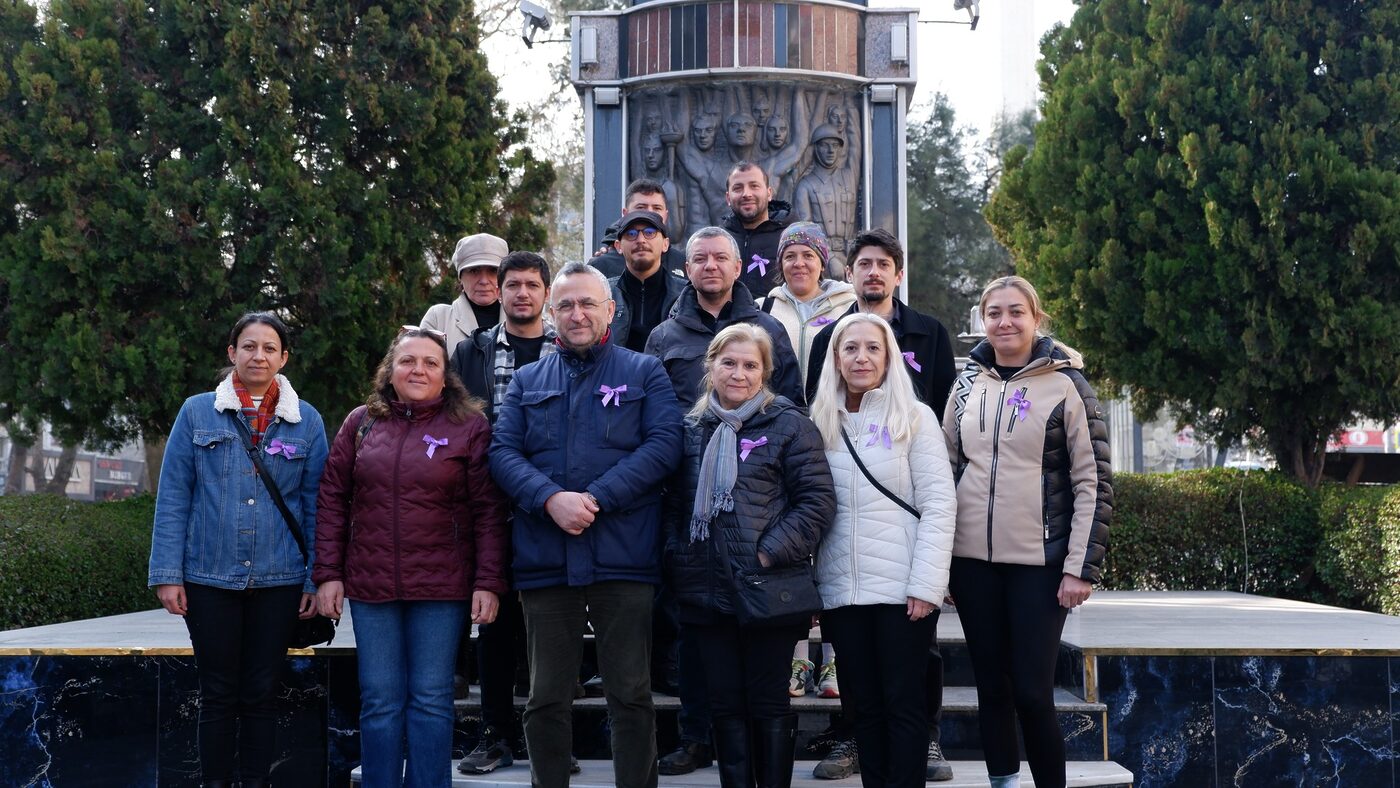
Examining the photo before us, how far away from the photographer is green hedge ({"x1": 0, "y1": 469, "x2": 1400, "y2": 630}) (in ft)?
25.7

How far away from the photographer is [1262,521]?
32.9ft

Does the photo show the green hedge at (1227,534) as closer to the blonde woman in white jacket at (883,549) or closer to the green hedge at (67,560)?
the blonde woman in white jacket at (883,549)

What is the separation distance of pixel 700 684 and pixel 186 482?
6.25ft

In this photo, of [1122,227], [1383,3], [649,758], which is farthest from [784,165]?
[1383,3]

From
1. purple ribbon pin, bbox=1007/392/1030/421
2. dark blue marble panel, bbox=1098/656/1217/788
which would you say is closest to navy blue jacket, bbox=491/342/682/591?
purple ribbon pin, bbox=1007/392/1030/421

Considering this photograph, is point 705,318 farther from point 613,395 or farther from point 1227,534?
point 1227,534

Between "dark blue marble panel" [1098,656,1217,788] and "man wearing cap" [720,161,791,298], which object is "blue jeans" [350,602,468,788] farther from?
"dark blue marble panel" [1098,656,1217,788]

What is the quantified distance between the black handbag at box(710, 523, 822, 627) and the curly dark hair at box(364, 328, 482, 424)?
0.98m

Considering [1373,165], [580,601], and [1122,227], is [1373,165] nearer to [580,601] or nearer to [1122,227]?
[1122,227]

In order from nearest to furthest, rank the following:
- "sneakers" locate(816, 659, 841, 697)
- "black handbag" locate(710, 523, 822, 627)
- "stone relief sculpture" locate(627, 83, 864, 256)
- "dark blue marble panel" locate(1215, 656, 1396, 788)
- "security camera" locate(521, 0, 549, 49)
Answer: "black handbag" locate(710, 523, 822, 627)
"sneakers" locate(816, 659, 841, 697)
"dark blue marble panel" locate(1215, 656, 1396, 788)
"stone relief sculpture" locate(627, 83, 864, 256)
"security camera" locate(521, 0, 549, 49)

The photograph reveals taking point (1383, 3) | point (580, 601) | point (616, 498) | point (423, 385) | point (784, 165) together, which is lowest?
point (580, 601)

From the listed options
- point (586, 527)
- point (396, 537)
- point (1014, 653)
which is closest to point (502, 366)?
point (396, 537)

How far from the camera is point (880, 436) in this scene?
13.5ft

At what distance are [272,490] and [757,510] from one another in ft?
5.50
